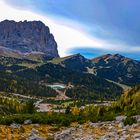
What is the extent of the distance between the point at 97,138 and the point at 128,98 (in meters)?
108

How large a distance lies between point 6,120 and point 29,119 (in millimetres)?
4396

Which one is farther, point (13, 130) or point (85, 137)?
point (13, 130)

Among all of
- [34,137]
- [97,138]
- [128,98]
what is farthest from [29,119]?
[128,98]

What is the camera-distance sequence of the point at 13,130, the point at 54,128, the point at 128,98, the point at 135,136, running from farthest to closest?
the point at 128,98, the point at 54,128, the point at 13,130, the point at 135,136

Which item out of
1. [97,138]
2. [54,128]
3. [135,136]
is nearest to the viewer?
[135,136]

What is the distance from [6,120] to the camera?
54.9 meters

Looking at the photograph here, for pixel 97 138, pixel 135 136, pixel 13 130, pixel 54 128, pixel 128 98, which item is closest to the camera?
pixel 135 136

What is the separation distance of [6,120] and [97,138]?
1851 cm

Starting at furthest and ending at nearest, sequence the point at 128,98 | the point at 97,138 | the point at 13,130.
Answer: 1. the point at 128,98
2. the point at 13,130
3. the point at 97,138

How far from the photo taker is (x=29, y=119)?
190 ft

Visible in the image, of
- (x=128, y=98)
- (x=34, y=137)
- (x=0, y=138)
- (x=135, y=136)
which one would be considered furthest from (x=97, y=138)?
(x=128, y=98)

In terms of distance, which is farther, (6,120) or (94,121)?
(94,121)

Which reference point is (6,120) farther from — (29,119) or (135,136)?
(135,136)

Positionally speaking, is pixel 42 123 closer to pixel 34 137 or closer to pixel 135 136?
→ pixel 34 137
